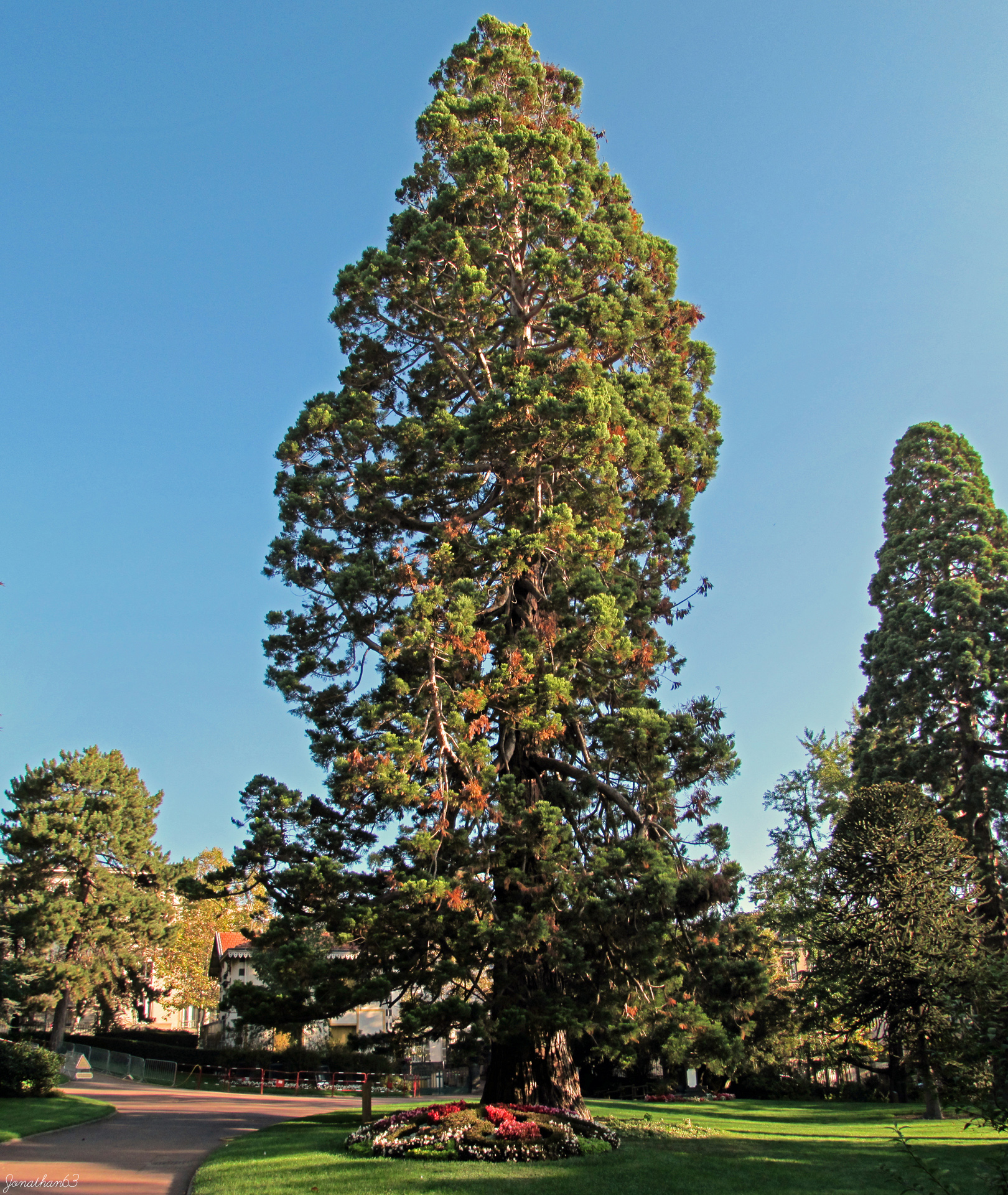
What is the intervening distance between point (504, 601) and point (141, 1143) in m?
11.6

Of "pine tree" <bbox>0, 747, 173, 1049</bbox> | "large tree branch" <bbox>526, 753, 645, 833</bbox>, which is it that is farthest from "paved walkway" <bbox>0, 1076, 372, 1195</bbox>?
"pine tree" <bbox>0, 747, 173, 1049</bbox>

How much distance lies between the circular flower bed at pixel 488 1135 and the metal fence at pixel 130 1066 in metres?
26.2

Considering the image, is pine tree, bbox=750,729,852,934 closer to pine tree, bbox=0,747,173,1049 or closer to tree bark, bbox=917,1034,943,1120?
tree bark, bbox=917,1034,943,1120

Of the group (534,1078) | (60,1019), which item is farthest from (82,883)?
(534,1078)

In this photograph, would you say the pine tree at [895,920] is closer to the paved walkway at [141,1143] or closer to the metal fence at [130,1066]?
the paved walkway at [141,1143]

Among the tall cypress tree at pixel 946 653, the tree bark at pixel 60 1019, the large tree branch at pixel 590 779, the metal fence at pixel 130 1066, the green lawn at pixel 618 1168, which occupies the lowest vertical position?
the metal fence at pixel 130 1066

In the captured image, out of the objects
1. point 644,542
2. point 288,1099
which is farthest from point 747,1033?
point 288,1099

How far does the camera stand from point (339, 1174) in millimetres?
11289

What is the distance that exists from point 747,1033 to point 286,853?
8254 millimetres

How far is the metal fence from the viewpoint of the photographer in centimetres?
3722

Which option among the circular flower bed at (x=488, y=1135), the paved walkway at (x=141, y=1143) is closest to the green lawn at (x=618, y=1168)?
the circular flower bed at (x=488, y=1135)

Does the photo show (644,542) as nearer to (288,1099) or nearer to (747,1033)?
(747,1033)

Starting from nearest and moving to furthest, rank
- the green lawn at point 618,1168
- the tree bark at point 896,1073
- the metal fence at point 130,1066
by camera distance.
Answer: the green lawn at point 618,1168, the tree bark at point 896,1073, the metal fence at point 130,1066

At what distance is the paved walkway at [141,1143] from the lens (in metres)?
11.5
